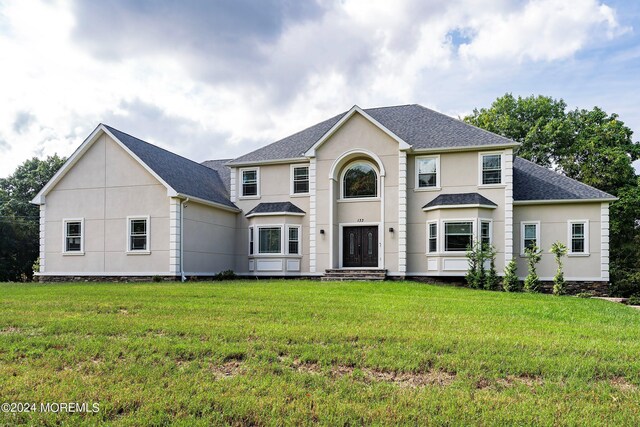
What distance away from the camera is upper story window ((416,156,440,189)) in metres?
20.0

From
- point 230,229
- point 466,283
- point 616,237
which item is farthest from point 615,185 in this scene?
point 230,229

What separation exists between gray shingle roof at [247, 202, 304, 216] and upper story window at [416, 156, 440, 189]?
555cm

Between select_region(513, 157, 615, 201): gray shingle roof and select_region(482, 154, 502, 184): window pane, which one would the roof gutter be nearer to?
select_region(513, 157, 615, 201): gray shingle roof

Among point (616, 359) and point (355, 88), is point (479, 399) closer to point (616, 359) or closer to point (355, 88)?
point (616, 359)

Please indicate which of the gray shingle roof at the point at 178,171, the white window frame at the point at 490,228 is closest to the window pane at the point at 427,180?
the white window frame at the point at 490,228

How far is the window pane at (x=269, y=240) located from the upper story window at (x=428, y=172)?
6.80 meters

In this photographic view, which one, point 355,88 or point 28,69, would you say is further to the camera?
point 355,88

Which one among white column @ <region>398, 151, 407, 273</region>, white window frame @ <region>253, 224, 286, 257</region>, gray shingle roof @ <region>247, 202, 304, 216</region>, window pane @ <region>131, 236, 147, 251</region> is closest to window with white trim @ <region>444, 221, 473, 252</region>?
white column @ <region>398, 151, 407, 273</region>

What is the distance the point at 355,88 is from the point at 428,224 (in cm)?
846

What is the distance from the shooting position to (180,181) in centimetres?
2033

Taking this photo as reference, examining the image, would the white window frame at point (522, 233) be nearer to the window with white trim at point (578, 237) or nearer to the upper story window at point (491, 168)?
the window with white trim at point (578, 237)

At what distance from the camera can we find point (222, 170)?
26.7m

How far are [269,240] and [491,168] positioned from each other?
33.8 ft

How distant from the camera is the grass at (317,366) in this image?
4297 mm
